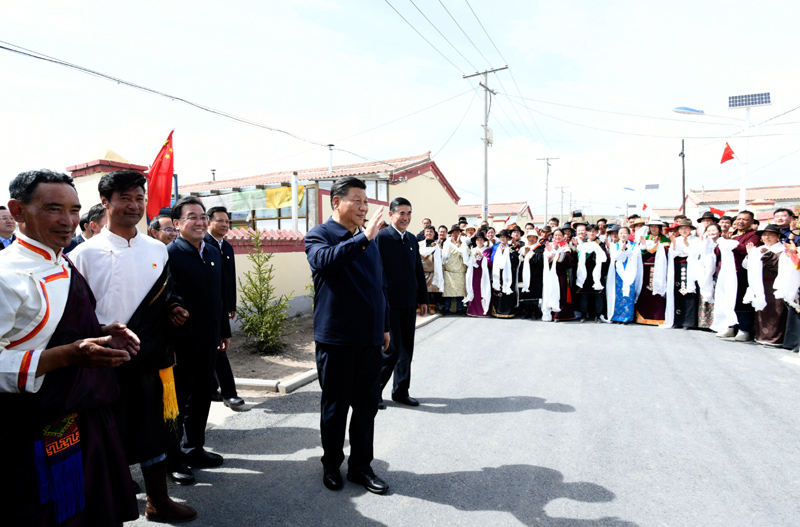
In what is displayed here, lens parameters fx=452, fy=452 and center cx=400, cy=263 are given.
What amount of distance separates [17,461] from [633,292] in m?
9.75

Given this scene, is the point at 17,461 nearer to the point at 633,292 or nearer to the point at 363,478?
the point at 363,478

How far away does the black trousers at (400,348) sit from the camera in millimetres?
4652

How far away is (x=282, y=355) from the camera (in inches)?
259

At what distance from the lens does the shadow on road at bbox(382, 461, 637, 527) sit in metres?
2.75

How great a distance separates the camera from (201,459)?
3350mm

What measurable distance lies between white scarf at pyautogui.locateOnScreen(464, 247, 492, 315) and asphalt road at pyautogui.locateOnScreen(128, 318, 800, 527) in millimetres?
4425

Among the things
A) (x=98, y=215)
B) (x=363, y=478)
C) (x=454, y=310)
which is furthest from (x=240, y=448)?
(x=454, y=310)

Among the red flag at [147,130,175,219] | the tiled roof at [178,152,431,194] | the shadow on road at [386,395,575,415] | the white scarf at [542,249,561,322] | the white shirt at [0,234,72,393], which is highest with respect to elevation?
the tiled roof at [178,152,431,194]

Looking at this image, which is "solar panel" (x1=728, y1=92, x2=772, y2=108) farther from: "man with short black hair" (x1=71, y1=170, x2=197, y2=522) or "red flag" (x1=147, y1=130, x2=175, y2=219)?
"man with short black hair" (x1=71, y1=170, x2=197, y2=522)

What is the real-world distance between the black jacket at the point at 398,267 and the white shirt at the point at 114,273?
2519 mm

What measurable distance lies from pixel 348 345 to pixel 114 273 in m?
1.44

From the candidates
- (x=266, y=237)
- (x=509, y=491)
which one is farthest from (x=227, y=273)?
(x=266, y=237)

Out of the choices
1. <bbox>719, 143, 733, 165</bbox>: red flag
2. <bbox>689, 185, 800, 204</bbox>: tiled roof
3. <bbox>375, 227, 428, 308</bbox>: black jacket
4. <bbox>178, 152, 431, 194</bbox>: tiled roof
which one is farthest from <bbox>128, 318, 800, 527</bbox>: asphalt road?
<bbox>689, 185, 800, 204</bbox>: tiled roof

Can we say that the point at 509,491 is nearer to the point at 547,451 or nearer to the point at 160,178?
the point at 547,451
